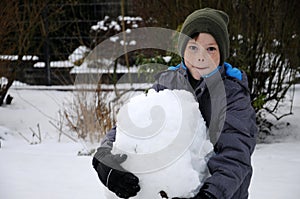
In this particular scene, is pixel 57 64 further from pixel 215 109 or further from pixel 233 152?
pixel 233 152

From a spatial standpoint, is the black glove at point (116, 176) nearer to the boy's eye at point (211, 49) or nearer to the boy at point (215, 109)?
the boy at point (215, 109)

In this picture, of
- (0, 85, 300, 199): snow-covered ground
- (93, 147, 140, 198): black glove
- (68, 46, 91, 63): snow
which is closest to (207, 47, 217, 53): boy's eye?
(93, 147, 140, 198): black glove

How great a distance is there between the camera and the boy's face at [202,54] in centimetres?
193

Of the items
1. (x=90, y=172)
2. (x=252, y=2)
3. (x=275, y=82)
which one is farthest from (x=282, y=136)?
(x=90, y=172)

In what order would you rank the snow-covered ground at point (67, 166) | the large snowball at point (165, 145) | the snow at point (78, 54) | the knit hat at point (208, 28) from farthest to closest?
the snow at point (78, 54) → the snow-covered ground at point (67, 166) → the knit hat at point (208, 28) → the large snowball at point (165, 145)

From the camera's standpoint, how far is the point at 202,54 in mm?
1919

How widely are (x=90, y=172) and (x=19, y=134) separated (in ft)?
8.68

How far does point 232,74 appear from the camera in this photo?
1978mm

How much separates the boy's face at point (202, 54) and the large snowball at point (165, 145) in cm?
20

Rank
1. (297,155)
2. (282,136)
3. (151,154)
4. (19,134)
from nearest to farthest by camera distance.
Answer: (151,154) → (297,155) → (282,136) → (19,134)

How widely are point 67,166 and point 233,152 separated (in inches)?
116

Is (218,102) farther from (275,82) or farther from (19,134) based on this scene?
(19,134)

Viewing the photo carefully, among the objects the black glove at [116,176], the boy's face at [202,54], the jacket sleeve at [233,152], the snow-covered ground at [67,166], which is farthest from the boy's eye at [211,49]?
the snow-covered ground at [67,166]

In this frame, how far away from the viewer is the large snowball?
1.70 metres
